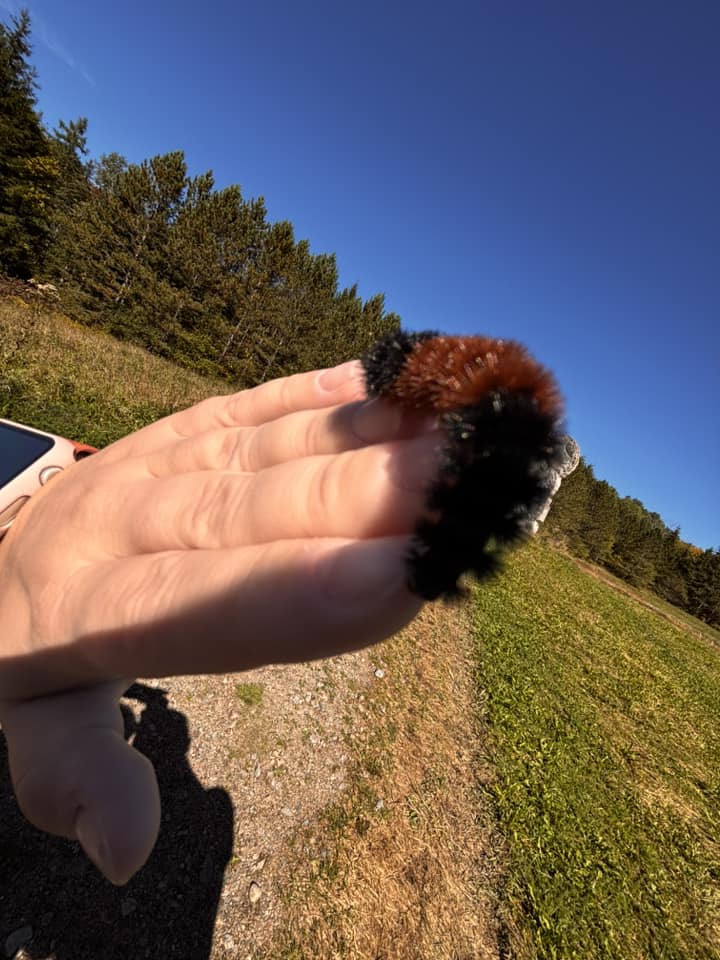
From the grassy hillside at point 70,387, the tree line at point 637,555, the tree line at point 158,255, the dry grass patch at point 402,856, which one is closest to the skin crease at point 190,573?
the dry grass patch at point 402,856

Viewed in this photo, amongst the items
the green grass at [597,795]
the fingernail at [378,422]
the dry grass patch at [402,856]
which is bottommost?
the dry grass patch at [402,856]

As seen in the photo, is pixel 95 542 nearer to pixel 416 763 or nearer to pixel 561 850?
pixel 416 763

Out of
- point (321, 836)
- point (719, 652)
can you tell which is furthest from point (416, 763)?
point (719, 652)

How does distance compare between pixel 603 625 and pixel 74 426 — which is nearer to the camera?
pixel 74 426

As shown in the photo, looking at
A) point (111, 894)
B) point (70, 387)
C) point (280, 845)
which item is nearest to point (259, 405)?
point (111, 894)

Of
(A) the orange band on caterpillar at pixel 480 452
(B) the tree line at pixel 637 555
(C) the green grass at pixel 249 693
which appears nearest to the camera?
(A) the orange band on caterpillar at pixel 480 452

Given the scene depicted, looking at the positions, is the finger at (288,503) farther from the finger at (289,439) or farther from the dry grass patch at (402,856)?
the dry grass patch at (402,856)

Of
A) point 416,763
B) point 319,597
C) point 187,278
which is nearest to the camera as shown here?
point 319,597
